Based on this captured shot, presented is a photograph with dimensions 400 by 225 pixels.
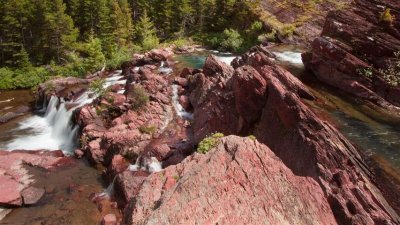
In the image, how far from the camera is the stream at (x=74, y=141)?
741 inches

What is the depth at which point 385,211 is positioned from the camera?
12.7 m

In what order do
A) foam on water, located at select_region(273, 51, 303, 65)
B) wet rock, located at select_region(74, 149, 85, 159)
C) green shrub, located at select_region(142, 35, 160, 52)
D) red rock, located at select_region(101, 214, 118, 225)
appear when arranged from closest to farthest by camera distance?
red rock, located at select_region(101, 214, 118, 225), wet rock, located at select_region(74, 149, 85, 159), foam on water, located at select_region(273, 51, 303, 65), green shrub, located at select_region(142, 35, 160, 52)

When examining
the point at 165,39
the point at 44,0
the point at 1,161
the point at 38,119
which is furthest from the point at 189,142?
the point at 165,39

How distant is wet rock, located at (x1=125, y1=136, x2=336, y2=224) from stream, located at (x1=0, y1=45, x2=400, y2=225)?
22.5 feet

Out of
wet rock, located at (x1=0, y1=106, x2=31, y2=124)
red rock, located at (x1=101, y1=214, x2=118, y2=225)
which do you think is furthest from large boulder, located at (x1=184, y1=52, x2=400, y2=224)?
wet rock, located at (x1=0, y1=106, x2=31, y2=124)

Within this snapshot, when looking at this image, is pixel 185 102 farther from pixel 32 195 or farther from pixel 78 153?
pixel 32 195

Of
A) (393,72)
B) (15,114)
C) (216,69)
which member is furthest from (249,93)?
(15,114)

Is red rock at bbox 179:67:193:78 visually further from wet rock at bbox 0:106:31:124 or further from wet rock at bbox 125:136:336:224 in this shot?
wet rock at bbox 125:136:336:224

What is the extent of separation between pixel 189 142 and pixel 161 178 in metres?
12.7

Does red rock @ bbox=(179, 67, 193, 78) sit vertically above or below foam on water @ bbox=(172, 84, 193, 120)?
above

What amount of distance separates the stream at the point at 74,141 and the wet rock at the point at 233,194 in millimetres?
6866

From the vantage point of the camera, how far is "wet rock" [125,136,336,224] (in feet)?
33.4

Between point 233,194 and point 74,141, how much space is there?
24031 mm

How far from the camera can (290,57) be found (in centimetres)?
4062
